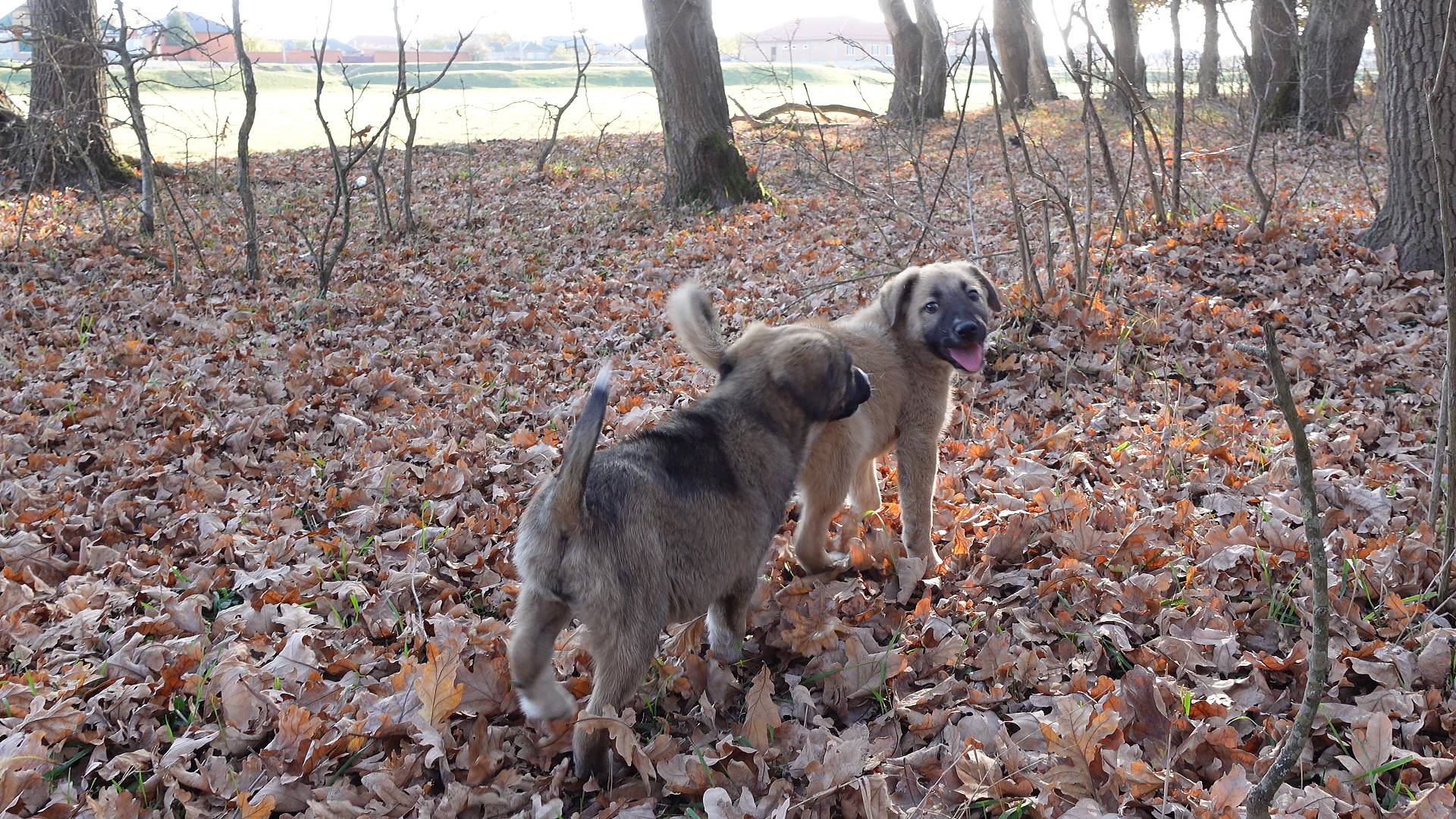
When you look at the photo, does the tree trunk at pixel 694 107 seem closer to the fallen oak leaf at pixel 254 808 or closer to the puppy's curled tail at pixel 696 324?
the puppy's curled tail at pixel 696 324

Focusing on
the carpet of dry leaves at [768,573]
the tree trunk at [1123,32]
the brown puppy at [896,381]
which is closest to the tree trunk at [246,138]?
the carpet of dry leaves at [768,573]

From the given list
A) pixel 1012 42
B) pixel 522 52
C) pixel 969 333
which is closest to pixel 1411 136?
pixel 969 333

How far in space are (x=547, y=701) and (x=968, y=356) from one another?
276 centimetres

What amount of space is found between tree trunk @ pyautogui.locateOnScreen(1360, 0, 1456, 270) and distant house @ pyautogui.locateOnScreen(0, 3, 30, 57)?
13580 millimetres

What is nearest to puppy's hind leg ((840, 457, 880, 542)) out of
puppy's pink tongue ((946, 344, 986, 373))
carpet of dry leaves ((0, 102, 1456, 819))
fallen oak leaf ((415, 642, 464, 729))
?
carpet of dry leaves ((0, 102, 1456, 819))

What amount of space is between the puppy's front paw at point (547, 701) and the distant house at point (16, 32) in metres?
11.1

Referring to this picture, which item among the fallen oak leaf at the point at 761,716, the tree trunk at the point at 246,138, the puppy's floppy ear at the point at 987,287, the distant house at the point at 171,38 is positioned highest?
the distant house at the point at 171,38

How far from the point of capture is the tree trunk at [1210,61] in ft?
72.3

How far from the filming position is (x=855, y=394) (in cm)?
393

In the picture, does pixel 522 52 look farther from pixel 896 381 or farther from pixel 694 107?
pixel 896 381

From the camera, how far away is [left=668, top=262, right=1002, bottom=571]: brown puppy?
434cm

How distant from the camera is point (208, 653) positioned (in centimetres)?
400

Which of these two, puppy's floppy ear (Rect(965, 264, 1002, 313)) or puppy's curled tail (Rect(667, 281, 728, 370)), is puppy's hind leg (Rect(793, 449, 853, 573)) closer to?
puppy's curled tail (Rect(667, 281, 728, 370))

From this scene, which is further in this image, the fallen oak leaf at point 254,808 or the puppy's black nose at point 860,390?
the puppy's black nose at point 860,390
